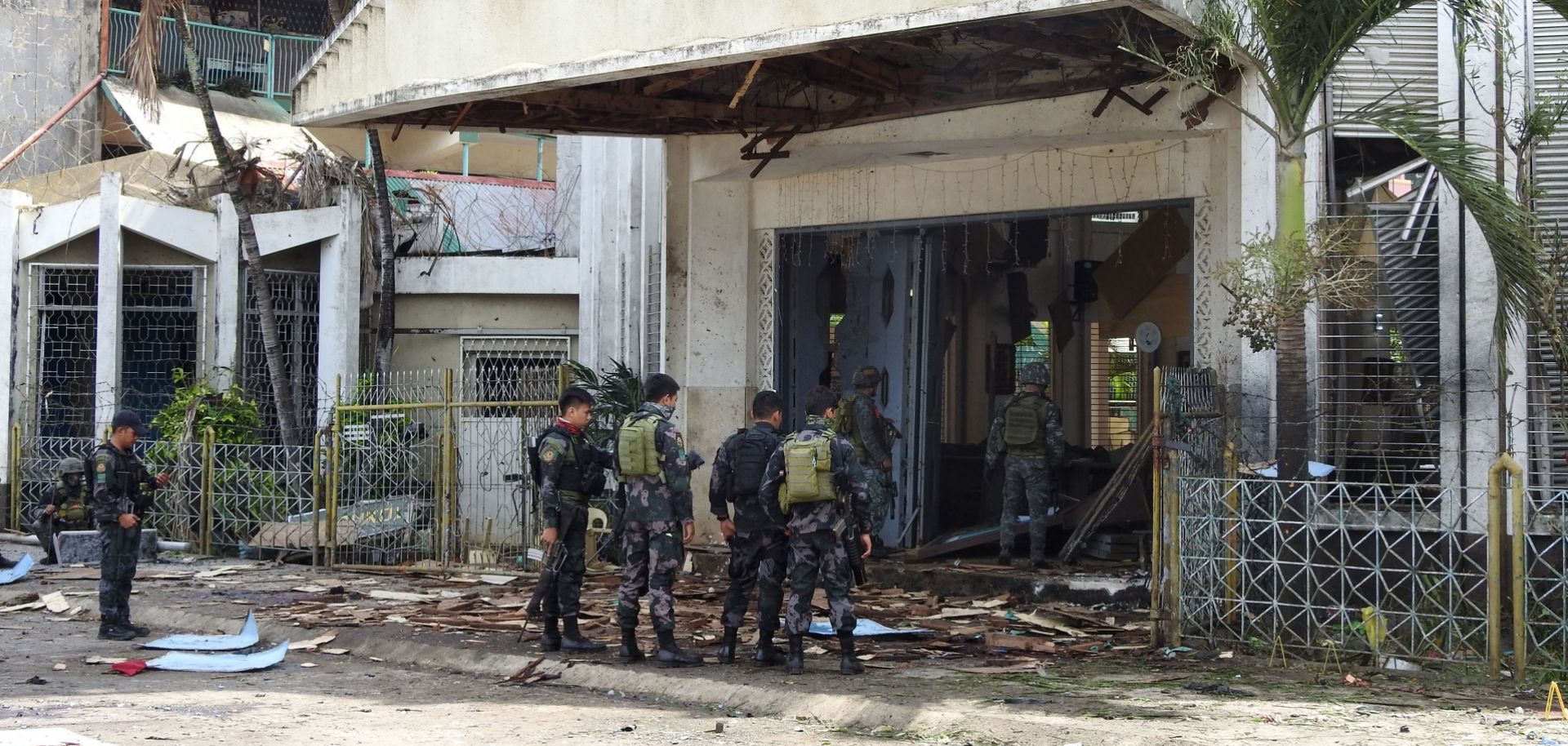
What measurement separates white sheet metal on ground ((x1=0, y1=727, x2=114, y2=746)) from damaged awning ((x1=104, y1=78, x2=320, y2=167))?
12874 millimetres

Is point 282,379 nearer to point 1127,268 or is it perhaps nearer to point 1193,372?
point 1127,268

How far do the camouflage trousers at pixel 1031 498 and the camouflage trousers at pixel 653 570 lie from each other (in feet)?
14.7

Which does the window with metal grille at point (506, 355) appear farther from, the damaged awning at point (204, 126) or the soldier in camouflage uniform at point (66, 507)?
the soldier in camouflage uniform at point (66, 507)

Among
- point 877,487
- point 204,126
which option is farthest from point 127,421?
point 204,126

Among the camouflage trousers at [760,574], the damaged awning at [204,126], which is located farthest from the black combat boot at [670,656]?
the damaged awning at [204,126]

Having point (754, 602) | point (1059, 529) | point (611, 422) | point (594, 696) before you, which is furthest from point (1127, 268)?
point (594, 696)

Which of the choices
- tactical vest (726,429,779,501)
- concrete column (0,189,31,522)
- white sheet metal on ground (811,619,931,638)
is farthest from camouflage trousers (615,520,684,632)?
concrete column (0,189,31,522)

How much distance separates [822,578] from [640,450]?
1.32 meters

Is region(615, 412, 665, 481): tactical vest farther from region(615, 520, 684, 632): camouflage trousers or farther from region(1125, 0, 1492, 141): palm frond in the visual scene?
region(1125, 0, 1492, 141): palm frond

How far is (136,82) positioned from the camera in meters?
15.7

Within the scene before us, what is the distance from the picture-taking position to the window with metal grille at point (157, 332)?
704 inches

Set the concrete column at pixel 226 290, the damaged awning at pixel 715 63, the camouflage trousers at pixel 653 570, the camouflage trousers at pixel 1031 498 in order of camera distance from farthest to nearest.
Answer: the concrete column at pixel 226 290 < the camouflage trousers at pixel 1031 498 < the damaged awning at pixel 715 63 < the camouflage trousers at pixel 653 570

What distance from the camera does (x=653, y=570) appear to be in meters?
9.02

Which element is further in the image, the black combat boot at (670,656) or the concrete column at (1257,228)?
the concrete column at (1257,228)
